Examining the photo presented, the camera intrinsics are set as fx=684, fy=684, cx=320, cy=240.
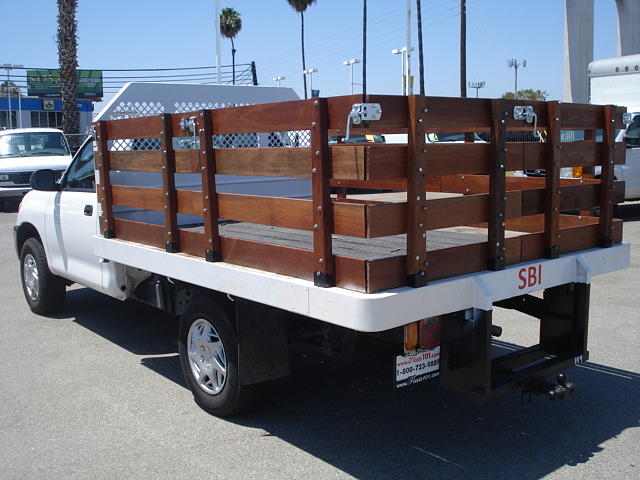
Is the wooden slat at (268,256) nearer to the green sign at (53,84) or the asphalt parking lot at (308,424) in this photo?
the asphalt parking lot at (308,424)

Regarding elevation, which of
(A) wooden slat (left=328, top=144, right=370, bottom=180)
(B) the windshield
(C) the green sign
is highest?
(C) the green sign

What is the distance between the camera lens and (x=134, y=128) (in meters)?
4.83

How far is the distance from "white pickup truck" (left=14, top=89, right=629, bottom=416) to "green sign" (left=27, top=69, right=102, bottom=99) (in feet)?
199

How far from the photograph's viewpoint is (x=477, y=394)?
11.7 feet

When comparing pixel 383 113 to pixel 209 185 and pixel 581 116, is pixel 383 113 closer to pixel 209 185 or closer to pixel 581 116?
pixel 209 185

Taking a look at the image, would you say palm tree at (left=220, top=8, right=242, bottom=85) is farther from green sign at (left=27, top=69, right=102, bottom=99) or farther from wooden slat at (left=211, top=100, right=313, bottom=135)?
wooden slat at (left=211, top=100, right=313, bottom=135)

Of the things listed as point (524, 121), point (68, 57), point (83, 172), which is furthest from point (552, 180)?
point (68, 57)

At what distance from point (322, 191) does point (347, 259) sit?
1.13 ft

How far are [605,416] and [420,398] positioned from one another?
1.18 meters

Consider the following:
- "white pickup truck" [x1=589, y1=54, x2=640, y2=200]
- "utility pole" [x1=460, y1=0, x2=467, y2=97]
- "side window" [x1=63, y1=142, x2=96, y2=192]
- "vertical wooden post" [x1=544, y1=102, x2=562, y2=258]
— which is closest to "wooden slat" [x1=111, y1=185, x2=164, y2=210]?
"side window" [x1=63, y1=142, x2=96, y2=192]

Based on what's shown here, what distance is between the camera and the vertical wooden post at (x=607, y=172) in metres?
4.27

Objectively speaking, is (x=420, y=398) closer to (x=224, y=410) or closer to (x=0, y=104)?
(x=224, y=410)

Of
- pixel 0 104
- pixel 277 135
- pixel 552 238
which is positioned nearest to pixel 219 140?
pixel 277 135

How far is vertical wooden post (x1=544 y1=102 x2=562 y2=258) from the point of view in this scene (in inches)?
154
